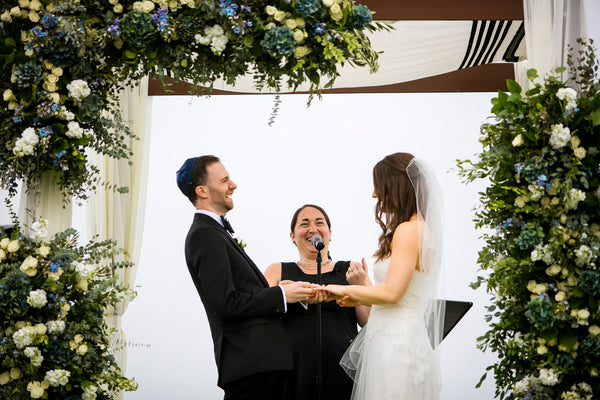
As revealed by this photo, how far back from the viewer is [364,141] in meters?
6.94

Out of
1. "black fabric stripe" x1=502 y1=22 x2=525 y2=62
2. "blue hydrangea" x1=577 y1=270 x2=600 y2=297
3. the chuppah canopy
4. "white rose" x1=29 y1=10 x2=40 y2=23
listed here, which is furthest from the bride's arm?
"black fabric stripe" x1=502 y1=22 x2=525 y2=62

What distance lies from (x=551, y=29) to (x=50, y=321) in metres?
3.23

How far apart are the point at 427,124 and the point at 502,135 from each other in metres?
3.54

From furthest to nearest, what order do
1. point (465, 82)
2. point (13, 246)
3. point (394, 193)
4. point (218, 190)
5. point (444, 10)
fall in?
point (465, 82)
point (444, 10)
point (218, 190)
point (394, 193)
point (13, 246)

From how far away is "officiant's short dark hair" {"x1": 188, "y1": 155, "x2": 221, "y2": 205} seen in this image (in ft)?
12.7

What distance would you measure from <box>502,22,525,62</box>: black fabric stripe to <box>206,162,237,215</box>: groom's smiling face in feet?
10.0

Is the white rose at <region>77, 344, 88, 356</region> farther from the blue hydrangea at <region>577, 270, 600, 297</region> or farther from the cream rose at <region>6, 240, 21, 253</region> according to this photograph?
the blue hydrangea at <region>577, 270, 600, 297</region>

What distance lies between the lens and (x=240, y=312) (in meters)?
3.47

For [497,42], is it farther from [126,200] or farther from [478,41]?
[126,200]

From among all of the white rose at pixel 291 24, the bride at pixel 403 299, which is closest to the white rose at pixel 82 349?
the bride at pixel 403 299

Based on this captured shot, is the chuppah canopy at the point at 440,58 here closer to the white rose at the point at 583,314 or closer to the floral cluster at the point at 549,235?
the floral cluster at the point at 549,235

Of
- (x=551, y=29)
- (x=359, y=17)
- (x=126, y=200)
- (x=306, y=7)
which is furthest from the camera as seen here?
(x=126, y=200)

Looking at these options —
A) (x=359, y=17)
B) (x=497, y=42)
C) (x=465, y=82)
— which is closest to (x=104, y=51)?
(x=359, y=17)

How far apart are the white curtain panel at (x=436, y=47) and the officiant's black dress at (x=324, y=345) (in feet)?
7.56
